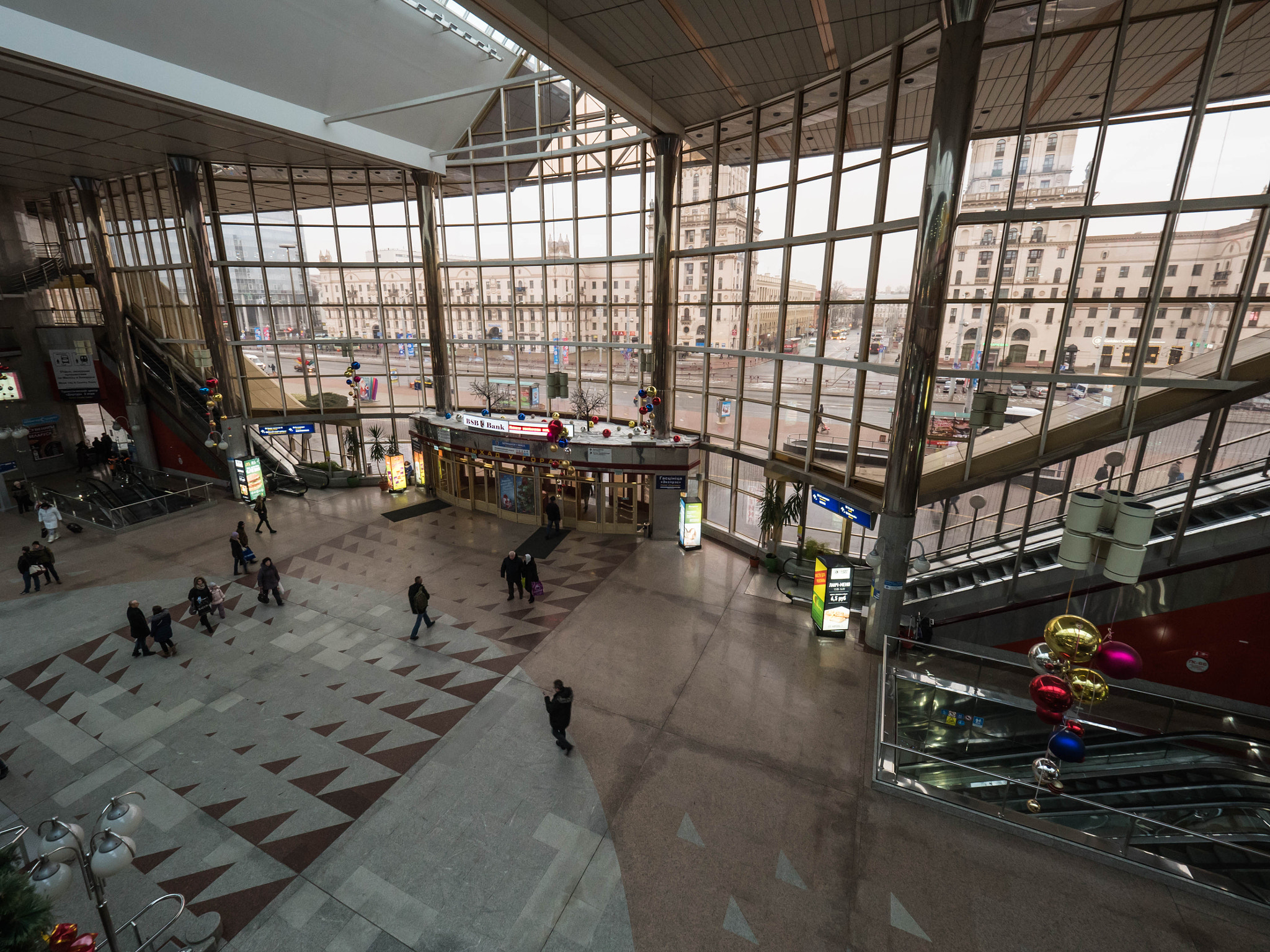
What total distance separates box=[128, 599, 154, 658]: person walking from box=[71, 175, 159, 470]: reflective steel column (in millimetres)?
15749

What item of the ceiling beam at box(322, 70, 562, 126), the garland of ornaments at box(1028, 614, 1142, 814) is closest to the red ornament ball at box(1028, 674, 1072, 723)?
the garland of ornaments at box(1028, 614, 1142, 814)

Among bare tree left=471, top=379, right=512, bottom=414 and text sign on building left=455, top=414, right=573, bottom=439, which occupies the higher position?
bare tree left=471, top=379, right=512, bottom=414

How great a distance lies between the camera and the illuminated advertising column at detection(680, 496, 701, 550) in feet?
50.8

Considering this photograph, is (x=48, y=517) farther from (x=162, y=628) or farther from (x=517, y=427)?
(x=517, y=427)

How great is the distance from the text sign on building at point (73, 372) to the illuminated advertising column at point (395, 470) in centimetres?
1312

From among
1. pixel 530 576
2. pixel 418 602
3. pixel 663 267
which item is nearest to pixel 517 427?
pixel 530 576

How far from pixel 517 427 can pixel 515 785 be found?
11.1 metres

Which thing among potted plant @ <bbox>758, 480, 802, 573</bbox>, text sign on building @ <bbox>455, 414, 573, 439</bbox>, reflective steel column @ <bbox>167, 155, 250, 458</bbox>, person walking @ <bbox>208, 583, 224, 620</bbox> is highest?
reflective steel column @ <bbox>167, 155, 250, 458</bbox>

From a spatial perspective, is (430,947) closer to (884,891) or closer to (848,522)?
(884,891)

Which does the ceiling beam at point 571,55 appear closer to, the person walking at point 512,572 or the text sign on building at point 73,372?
the person walking at point 512,572

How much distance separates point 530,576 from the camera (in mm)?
12844

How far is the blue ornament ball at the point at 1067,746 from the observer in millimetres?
5930

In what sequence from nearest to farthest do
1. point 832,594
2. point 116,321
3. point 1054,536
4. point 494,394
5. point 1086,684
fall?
point 1086,684 → point 1054,536 → point 832,594 → point 116,321 → point 494,394

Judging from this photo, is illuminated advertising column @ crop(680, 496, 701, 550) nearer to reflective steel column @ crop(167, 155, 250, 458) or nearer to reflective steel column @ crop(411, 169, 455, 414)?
reflective steel column @ crop(411, 169, 455, 414)
